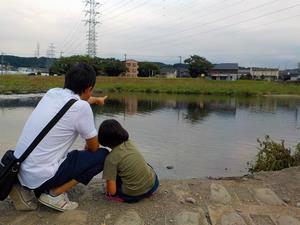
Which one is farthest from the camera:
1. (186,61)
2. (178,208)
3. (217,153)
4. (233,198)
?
(186,61)

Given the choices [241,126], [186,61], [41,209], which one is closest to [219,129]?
[241,126]

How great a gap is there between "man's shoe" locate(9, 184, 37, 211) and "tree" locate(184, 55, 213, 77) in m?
75.9

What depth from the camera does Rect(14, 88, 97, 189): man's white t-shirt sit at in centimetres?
347

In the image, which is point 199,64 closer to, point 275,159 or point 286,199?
point 275,159

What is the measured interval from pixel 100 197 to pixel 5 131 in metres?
10.7

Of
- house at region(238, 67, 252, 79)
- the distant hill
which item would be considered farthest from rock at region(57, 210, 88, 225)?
the distant hill

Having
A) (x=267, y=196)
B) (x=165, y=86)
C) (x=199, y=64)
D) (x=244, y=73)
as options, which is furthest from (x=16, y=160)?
(x=244, y=73)

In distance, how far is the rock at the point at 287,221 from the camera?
3.84m

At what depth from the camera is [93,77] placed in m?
3.66

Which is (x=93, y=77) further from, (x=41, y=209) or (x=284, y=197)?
(x=284, y=197)

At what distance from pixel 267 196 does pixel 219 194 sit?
570 mm

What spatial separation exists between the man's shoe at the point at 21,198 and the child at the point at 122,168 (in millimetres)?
702

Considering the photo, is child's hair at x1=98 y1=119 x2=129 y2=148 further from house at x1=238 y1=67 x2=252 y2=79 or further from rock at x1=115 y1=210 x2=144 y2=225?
house at x1=238 y1=67 x2=252 y2=79

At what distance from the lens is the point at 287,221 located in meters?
3.88
